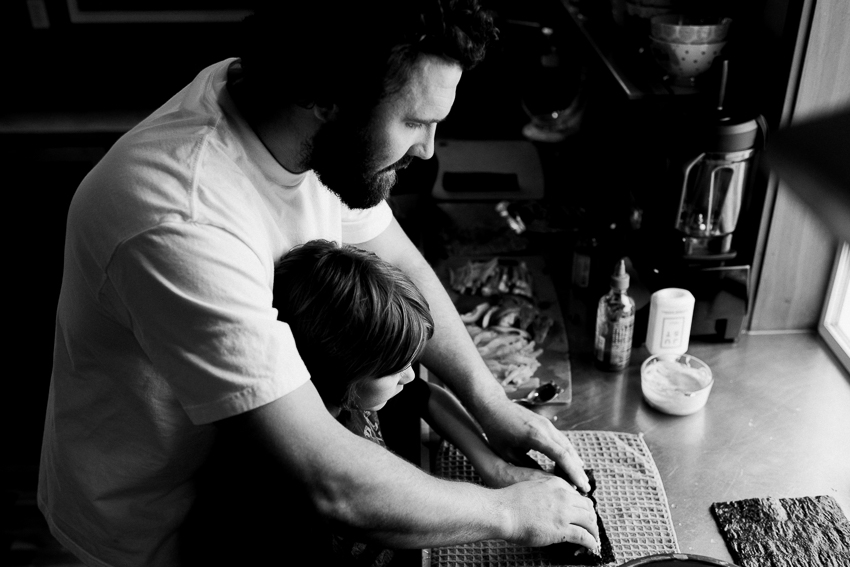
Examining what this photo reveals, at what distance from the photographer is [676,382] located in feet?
6.03

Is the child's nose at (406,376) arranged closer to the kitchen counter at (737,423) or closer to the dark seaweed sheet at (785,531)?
the kitchen counter at (737,423)

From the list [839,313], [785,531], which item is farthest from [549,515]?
[839,313]

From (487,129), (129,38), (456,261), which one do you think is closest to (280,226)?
(456,261)

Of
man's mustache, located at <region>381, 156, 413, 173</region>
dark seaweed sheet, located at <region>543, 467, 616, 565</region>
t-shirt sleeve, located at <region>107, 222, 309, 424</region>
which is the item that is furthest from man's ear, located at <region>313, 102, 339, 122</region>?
dark seaweed sheet, located at <region>543, 467, 616, 565</region>

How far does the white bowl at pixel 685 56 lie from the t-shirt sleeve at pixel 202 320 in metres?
1.31

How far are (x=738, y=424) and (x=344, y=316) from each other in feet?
3.27

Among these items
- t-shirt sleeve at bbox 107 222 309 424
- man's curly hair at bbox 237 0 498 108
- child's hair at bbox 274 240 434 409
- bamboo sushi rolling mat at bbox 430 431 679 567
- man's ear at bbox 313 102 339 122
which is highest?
man's curly hair at bbox 237 0 498 108

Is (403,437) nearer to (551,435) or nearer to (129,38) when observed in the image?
(551,435)

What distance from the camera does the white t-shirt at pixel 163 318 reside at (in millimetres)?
1025

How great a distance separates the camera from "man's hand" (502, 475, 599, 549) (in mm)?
1318

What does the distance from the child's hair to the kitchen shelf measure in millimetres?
959

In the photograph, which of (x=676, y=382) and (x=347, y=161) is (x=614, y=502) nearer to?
(x=676, y=382)

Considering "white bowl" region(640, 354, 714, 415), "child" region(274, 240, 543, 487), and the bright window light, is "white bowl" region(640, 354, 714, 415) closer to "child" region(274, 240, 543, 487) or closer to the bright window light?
the bright window light

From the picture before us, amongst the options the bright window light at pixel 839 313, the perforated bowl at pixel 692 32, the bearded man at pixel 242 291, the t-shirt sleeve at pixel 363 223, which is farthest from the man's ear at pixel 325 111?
the bright window light at pixel 839 313
